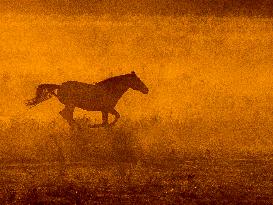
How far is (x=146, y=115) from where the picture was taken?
1884 cm

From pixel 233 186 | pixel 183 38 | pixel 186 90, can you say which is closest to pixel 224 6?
pixel 183 38

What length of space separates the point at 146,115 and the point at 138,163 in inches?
265

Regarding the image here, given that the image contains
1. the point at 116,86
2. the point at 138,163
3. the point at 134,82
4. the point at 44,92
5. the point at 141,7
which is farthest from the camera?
the point at 141,7

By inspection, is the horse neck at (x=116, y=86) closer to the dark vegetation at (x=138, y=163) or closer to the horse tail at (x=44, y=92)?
the dark vegetation at (x=138, y=163)

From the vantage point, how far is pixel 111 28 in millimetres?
21172

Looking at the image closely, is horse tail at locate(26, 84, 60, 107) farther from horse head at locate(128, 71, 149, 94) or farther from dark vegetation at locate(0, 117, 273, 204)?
horse head at locate(128, 71, 149, 94)

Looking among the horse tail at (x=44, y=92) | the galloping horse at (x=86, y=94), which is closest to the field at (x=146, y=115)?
the galloping horse at (x=86, y=94)

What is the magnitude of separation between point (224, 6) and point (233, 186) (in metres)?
12.0

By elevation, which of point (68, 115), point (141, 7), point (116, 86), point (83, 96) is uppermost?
point (141, 7)

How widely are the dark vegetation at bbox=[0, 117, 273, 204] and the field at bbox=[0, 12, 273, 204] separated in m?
0.02

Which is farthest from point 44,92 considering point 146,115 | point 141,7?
point 141,7

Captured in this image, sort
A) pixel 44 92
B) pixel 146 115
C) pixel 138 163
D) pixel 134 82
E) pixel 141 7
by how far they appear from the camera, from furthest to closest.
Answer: pixel 141 7
pixel 146 115
pixel 134 82
pixel 44 92
pixel 138 163

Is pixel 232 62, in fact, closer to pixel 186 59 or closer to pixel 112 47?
pixel 186 59

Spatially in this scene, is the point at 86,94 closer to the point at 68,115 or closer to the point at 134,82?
the point at 68,115
